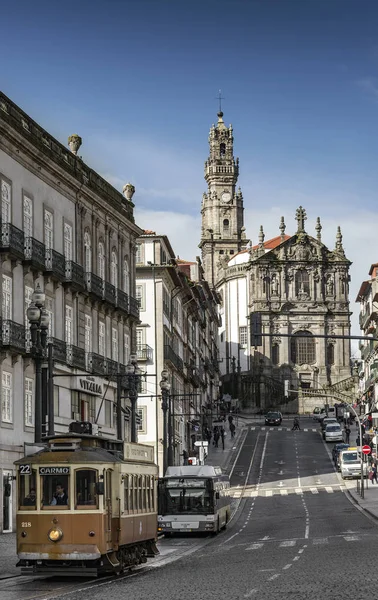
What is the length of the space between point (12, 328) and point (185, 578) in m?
23.6

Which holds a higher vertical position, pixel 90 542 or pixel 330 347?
pixel 330 347

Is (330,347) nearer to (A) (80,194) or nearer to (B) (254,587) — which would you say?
(A) (80,194)

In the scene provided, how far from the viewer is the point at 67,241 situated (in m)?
57.9

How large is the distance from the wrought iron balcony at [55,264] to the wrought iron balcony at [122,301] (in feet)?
29.9

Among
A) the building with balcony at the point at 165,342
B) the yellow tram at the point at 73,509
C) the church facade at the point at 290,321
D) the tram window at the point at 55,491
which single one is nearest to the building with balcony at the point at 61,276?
the building with balcony at the point at 165,342

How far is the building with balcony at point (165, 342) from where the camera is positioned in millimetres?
86375

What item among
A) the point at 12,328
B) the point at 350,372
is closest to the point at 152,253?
the point at 12,328

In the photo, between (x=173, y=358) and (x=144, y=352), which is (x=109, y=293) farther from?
(x=173, y=358)

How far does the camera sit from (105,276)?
63.8m

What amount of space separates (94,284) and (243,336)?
121359 millimetres

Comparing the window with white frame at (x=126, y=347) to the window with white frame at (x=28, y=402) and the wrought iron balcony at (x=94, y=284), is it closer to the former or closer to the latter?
the wrought iron balcony at (x=94, y=284)

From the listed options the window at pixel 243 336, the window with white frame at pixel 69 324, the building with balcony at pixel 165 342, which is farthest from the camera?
the window at pixel 243 336

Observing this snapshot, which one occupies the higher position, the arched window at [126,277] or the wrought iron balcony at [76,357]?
the arched window at [126,277]

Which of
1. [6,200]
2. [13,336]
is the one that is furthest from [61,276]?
[13,336]
